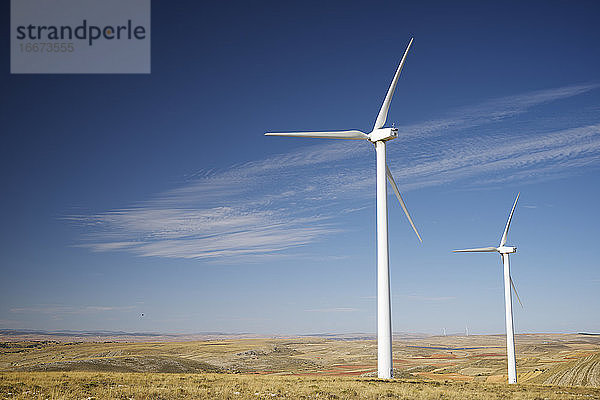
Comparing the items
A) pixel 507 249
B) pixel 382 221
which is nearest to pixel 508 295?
pixel 507 249

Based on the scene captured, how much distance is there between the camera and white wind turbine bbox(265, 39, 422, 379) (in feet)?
119

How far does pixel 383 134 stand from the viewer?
4150 centimetres

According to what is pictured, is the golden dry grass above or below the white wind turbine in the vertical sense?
below

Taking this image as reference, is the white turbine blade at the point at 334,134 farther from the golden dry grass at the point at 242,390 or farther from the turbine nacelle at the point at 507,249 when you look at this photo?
the turbine nacelle at the point at 507,249

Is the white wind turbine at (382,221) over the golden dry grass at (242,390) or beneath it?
over

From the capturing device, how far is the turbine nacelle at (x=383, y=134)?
41250mm

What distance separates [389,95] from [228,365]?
12706 cm

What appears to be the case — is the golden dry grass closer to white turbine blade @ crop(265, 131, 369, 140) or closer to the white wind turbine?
the white wind turbine

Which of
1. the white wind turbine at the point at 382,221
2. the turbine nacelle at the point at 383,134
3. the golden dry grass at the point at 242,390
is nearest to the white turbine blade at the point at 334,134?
the white wind turbine at the point at 382,221

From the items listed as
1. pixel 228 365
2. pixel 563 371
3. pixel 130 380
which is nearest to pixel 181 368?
pixel 130 380

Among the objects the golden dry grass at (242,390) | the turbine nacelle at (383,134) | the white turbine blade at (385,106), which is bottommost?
the golden dry grass at (242,390)

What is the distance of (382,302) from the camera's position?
121 ft

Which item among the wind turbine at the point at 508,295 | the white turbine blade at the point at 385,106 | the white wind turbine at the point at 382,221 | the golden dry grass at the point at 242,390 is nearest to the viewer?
the golden dry grass at the point at 242,390

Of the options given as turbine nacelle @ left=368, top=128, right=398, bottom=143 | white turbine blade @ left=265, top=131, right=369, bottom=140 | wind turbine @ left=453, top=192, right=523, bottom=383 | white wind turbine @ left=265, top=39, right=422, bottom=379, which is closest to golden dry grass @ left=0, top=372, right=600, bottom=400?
white wind turbine @ left=265, top=39, right=422, bottom=379
